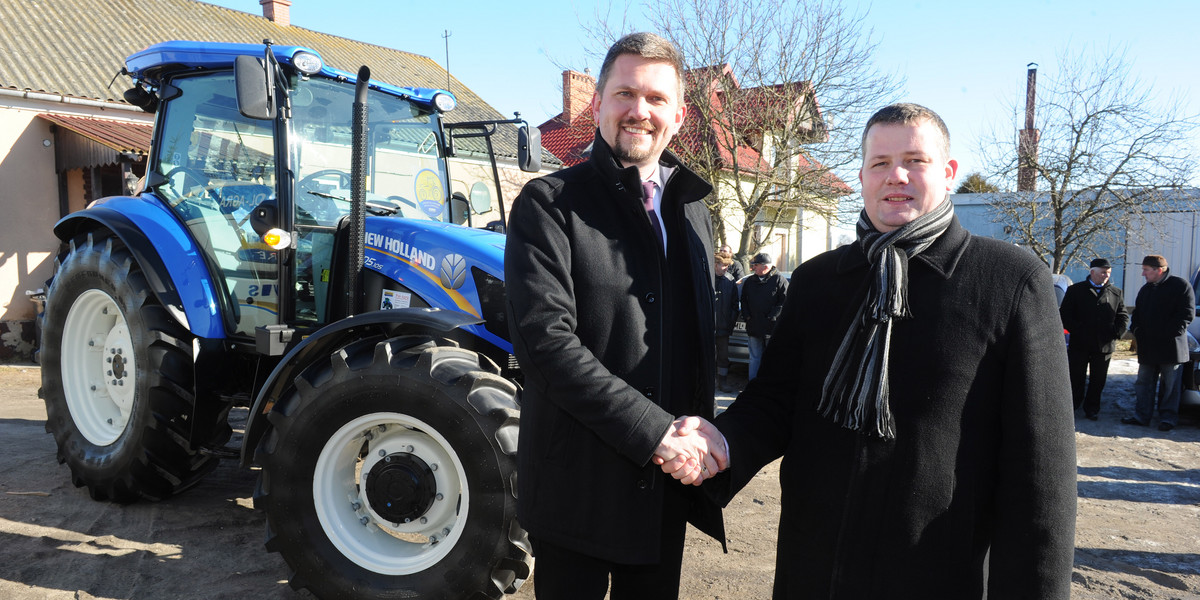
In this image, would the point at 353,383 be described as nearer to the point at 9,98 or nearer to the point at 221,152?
the point at 221,152

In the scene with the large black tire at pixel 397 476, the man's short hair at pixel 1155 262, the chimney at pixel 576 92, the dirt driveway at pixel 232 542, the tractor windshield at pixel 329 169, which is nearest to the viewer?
the large black tire at pixel 397 476

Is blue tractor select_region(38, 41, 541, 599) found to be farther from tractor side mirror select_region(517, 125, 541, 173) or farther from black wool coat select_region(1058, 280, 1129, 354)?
black wool coat select_region(1058, 280, 1129, 354)

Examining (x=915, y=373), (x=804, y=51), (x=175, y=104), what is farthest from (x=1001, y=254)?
(x=804, y=51)

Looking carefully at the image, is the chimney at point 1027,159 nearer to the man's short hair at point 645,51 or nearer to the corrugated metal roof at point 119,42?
the corrugated metal roof at point 119,42

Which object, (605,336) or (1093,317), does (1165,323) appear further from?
(605,336)

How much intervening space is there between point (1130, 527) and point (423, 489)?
4.16m

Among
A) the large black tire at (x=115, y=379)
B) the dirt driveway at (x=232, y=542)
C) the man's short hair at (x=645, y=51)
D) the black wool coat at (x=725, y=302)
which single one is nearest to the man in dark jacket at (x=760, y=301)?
the black wool coat at (x=725, y=302)

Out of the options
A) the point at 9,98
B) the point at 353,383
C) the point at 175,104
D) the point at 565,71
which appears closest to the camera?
the point at 353,383

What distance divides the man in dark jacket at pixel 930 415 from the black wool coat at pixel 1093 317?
7.20 metres

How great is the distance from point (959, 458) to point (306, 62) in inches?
124

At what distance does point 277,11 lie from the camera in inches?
747

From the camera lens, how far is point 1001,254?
1584mm

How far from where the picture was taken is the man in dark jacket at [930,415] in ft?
4.89

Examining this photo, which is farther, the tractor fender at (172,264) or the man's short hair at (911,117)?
the tractor fender at (172,264)
